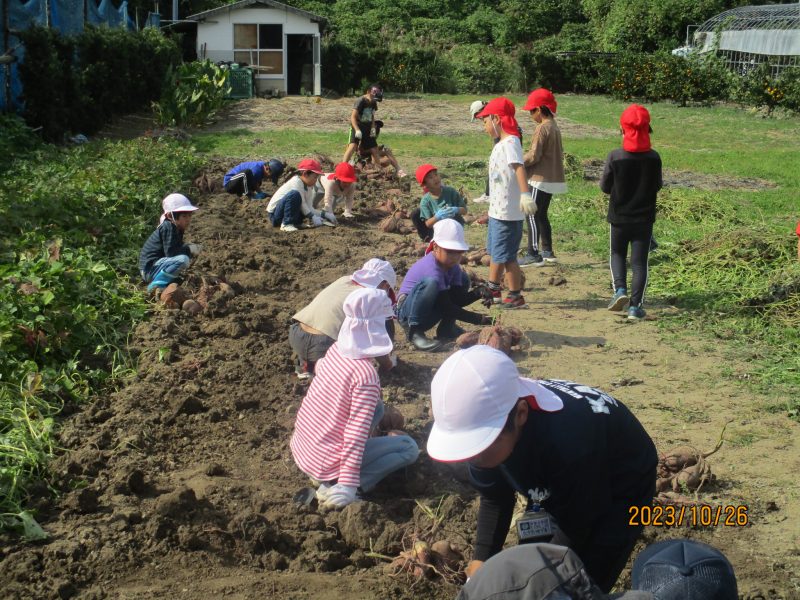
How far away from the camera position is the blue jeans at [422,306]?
7.06 metres

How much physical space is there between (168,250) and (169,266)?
209 millimetres

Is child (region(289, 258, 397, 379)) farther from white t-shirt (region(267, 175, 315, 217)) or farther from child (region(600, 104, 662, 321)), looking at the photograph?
white t-shirt (region(267, 175, 315, 217))

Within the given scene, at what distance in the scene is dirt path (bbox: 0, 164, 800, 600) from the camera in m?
4.06

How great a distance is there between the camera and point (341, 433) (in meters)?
4.63

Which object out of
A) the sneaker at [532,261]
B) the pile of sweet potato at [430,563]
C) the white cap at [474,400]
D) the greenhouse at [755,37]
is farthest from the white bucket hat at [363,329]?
the greenhouse at [755,37]

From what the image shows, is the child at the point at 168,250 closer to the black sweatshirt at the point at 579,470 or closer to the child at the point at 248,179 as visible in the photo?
the child at the point at 248,179

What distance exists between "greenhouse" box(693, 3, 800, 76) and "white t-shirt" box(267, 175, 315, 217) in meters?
20.6

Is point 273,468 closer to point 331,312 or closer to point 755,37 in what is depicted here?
point 331,312

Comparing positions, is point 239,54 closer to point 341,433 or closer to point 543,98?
point 543,98

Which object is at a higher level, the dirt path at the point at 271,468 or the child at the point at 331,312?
the child at the point at 331,312

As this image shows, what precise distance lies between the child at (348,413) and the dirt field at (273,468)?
18cm

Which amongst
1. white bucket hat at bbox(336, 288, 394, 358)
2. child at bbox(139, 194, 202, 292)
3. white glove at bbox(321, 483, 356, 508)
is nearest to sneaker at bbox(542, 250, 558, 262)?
child at bbox(139, 194, 202, 292)

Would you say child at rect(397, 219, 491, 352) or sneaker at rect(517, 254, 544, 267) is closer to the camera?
child at rect(397, 219, 491, 352)

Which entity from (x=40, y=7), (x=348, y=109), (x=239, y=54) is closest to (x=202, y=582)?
(x=40, y=7)
